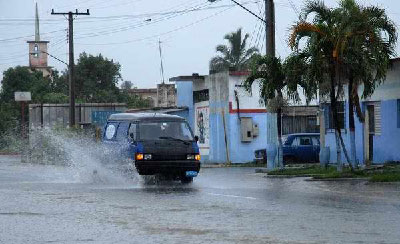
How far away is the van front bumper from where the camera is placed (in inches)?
969

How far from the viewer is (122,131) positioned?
87.0 feet

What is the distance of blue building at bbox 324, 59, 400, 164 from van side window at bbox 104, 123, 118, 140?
909 centimetres

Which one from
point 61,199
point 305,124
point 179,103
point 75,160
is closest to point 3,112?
point 179,103

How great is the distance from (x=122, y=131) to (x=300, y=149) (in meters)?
14.8

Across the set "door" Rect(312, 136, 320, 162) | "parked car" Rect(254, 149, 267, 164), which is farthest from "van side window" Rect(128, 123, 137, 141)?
"parked car" Rect(254, 149, 267, 164)

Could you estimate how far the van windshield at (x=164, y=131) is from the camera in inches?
1000

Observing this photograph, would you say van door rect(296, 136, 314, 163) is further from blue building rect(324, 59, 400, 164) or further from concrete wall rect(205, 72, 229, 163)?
concrete wall rect(205, 72, 229, 163)

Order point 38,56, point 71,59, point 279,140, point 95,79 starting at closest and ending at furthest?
point 279,140, point 71,59, point 95,79, point 38,56

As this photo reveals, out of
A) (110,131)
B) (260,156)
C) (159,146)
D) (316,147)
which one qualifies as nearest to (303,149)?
(316,147)

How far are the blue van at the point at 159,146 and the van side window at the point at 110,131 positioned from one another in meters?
0.55

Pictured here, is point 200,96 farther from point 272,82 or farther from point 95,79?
point 95,79

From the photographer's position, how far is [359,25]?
2580cm

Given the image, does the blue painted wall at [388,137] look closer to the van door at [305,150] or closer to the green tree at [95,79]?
the van door at [305,150]

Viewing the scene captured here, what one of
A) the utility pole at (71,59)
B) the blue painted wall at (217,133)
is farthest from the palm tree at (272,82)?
the utility pole at (71,59)
